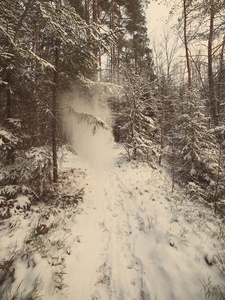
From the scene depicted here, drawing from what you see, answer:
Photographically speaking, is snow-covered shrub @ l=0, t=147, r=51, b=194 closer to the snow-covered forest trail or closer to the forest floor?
the forest floor

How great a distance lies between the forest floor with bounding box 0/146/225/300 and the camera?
2.46 metres

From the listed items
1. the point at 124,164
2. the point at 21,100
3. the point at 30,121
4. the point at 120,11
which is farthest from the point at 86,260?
the point at 120,11

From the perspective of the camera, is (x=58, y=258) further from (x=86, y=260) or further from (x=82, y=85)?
(x=82, y=85)

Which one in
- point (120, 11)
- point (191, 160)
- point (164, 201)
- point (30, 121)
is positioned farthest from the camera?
point (120, 11)

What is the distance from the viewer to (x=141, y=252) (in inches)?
132

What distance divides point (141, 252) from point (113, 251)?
69 cm

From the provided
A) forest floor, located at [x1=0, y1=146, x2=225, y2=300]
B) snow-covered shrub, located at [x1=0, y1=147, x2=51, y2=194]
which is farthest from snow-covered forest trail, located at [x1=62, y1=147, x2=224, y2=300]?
snow-covered shrub, located at [x1=0, y1=147, x2=51, y2=194]

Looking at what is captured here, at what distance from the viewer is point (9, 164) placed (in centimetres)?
472

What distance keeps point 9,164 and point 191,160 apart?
10.8 metres

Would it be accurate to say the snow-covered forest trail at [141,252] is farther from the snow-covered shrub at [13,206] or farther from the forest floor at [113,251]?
the snow-covered shrub at [13,206]

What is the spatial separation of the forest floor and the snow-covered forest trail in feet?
0.05

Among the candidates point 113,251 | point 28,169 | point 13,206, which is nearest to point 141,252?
point 113,251

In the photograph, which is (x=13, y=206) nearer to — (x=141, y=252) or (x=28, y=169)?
(x=28, y=169)

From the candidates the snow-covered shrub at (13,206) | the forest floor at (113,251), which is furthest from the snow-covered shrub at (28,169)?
the forest floor at (113,251)
